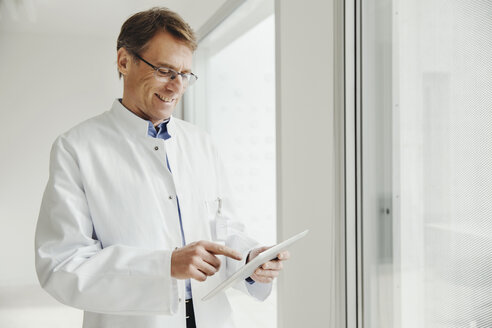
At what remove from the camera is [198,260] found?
3.12ft

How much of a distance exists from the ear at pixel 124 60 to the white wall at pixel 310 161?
0.74m

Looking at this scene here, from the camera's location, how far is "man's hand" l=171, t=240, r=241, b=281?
3.13ft

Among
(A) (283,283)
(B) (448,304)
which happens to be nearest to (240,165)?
(A) (283,283)

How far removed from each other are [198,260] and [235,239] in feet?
1.21

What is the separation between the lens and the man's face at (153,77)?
1.17m

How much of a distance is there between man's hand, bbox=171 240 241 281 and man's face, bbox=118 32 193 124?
418mm

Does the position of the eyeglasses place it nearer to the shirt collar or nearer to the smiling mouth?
the smiling mouth

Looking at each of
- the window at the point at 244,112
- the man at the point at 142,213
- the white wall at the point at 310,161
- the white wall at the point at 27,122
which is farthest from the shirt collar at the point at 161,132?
the window at the point at 244,112

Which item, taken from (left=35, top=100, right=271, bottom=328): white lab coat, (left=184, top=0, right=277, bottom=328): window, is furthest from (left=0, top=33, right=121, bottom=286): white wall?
(left=35, top=100, right=271, bottom=328): white lab coat

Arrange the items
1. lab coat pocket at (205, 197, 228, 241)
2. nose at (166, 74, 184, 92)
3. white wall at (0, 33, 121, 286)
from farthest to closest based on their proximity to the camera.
Result: 1. white wall at (0, 33, 121, 286)
2. lab coat pocket at (205, 197, 228, 241)
3. nose at (166, 74, 184, 92)

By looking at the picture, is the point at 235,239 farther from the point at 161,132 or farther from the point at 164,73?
the point at 164,73

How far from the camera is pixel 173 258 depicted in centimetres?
102

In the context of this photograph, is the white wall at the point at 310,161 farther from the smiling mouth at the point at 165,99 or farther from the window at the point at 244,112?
the window at the point at 244,112

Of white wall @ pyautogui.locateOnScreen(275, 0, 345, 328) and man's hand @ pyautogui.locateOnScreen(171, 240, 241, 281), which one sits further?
white wall @ pyautogui.locateOnScreen(275, 0, 345, 328)
